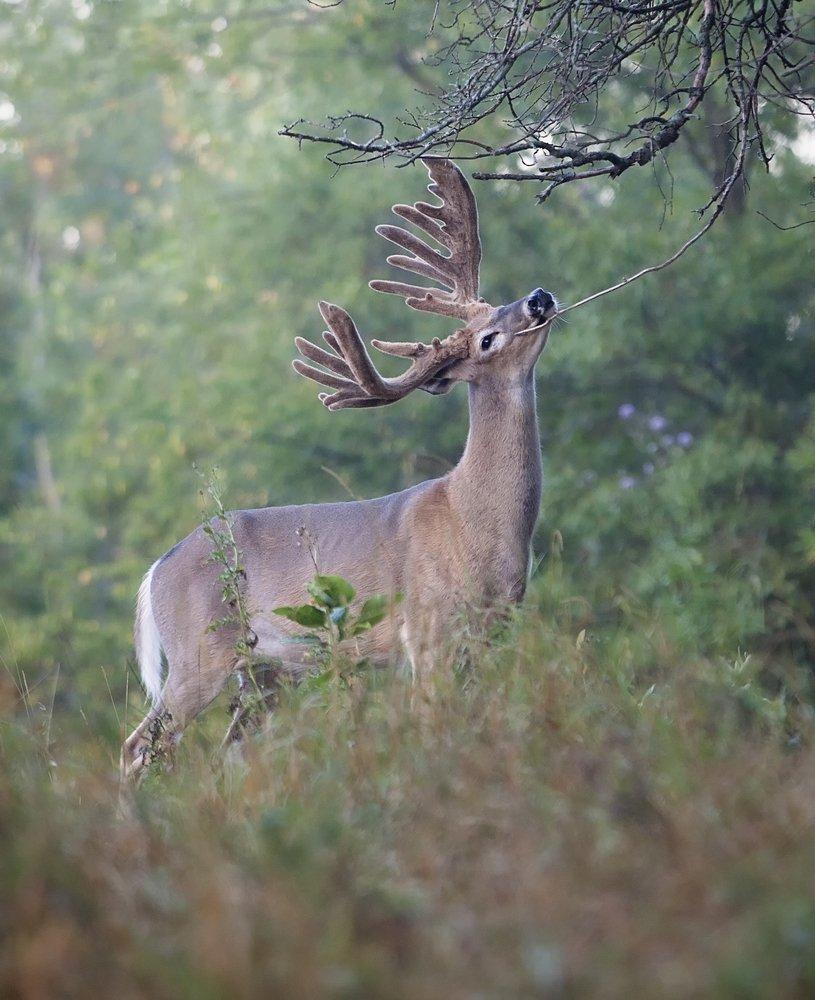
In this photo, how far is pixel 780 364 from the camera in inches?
547

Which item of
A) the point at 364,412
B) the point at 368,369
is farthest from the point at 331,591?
the point at 364,412

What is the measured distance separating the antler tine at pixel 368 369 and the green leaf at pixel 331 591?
62.9 inches

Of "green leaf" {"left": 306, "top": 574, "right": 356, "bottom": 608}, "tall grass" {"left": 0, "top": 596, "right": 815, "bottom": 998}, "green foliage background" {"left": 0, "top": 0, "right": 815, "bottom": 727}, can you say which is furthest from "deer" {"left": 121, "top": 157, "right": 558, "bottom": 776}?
"tall grass" {"left": 0, "top": 596, "right": 815, "bottom": 998}

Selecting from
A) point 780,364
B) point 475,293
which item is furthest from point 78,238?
point 475,293

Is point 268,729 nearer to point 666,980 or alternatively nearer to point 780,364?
point 666,980

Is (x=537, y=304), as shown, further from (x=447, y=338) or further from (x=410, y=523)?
(x=410, y=523)

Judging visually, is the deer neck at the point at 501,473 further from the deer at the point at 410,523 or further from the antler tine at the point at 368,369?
the antler tine at the point at 368,369

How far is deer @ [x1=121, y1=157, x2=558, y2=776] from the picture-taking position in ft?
Result: 21.5

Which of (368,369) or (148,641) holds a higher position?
(368,369)

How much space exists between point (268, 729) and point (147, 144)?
37.2m

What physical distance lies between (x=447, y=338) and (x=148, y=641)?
2.31m

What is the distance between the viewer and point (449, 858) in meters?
3.11

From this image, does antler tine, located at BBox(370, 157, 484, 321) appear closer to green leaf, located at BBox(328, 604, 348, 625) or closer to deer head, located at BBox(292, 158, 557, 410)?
deer head, located at BBox(292, 158, 557, 410)

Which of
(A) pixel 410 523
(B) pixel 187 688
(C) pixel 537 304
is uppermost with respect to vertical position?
(C) pixel 537 304
